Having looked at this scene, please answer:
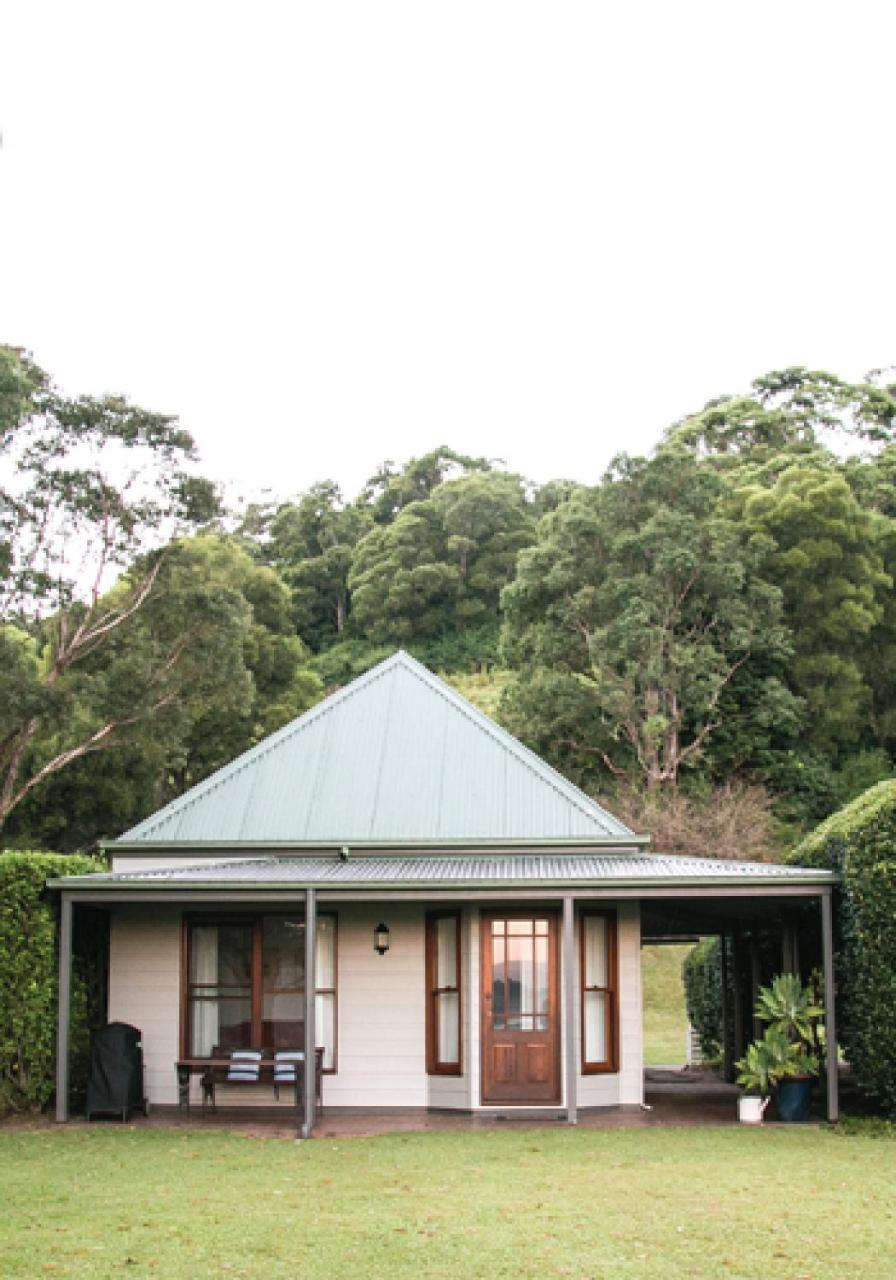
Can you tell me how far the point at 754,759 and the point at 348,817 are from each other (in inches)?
801

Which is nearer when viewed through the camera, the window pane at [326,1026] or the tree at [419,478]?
the window pane at [326,1026]

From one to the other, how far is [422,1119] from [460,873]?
2.48m

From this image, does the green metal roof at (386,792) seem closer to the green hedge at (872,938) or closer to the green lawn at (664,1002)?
the green hedge at (872,938)

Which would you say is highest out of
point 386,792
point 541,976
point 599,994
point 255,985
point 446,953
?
point 386,792

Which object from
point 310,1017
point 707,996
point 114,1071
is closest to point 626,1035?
point 310,1017

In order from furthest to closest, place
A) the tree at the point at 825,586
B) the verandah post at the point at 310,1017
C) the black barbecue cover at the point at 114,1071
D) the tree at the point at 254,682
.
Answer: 1. the tree at the point at 254,682
2. the tree at the point at 825,586
3. the black barbecue cover at the point at 114,1071
4. the verandah post at the point at 310,1017

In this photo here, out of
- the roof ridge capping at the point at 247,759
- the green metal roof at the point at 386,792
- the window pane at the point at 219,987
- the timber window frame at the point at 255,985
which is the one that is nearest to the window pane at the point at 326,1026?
the timber window frame at the point at 255,985

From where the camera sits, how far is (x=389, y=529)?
57281mm

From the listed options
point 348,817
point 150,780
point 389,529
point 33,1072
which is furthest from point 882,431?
point 33,1072

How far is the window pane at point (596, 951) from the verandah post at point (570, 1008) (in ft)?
3.64

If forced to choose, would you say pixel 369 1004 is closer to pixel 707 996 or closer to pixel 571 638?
pixel 707 996

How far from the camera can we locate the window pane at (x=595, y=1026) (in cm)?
1557

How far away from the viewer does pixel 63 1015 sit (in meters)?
14.2

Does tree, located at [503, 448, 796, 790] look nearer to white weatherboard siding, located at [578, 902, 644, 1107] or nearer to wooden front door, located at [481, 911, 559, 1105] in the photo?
white weatherboard siding, located at [578, 902, 644, 1107]
